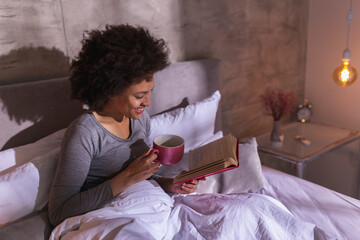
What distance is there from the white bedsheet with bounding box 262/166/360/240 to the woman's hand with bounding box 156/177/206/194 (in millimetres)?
427

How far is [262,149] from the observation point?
1.98 meters

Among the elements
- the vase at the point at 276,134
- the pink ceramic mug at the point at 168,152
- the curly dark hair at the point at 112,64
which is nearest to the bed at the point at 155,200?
the pink ceramic mug at the point at 168,152

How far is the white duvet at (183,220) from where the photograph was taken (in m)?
0.96

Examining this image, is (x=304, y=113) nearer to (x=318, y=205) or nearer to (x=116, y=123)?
(x=318, y=205)

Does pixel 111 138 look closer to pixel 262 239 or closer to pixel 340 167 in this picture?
pixel 262 239

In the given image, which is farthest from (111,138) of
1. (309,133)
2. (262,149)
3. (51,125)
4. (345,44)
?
(345,44)

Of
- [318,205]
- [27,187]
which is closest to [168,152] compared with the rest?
[27,187]

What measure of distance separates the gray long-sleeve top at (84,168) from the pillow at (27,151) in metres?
0.19

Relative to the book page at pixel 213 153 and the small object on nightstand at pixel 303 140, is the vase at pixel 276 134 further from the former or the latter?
the book page at pixel 213 153

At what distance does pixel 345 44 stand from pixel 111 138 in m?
1.86

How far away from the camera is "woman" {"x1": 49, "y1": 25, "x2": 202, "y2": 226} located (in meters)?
1.01

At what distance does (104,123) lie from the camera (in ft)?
3.83

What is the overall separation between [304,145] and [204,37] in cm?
94

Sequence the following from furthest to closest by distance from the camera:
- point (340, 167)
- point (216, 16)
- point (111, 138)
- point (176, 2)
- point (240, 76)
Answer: point (340, 167) < point (240, 76) < point (216, 16) < point (176, 2) < point (111, 138)
